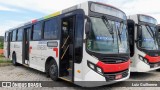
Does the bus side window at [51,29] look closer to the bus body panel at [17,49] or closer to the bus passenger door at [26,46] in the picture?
the bus passenger door at [26,46]

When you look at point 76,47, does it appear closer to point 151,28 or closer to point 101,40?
point 101,40

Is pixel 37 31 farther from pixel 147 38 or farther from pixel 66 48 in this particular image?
pixel 147 38

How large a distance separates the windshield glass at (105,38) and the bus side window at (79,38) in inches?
12.0

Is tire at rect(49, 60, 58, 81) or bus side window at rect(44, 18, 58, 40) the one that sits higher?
bus side window at rect(44, 18, 58, 40)

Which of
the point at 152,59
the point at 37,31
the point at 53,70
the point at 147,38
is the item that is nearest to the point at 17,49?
the point at 37,31

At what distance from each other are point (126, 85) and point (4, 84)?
4.93 metres

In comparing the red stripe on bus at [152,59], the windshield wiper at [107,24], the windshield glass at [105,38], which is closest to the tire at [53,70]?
the windshield glass at [105,38]

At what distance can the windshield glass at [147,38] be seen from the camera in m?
8.88

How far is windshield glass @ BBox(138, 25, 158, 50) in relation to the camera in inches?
349

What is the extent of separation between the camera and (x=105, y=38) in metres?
6.28

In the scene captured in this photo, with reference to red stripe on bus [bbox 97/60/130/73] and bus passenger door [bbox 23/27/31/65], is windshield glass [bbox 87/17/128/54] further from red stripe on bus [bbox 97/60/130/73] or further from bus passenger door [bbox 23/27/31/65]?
bus passenger door [bbox 23/27/31/65]

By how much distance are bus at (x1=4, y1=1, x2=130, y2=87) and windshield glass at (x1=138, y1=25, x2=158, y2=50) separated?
6.18 feet

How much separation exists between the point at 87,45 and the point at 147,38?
163 inches

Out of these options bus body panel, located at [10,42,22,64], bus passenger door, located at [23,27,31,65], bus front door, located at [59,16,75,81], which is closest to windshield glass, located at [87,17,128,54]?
bus front door, located at [59,16,75,81]
